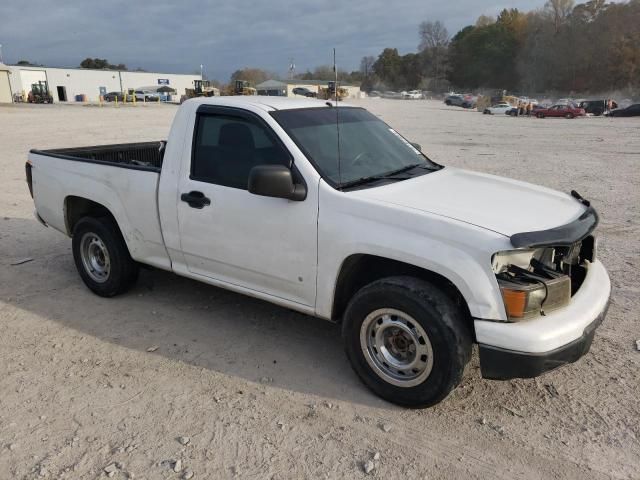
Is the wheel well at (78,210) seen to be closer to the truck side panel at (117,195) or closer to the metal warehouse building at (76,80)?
the truck side panel at (117,195)

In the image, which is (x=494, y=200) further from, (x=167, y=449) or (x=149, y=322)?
(x=149, y=322)

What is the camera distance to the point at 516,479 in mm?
2789

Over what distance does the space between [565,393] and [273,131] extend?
269cm

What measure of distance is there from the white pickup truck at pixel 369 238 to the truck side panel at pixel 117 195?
0.7 inches

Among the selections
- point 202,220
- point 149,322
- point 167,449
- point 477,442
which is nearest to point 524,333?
point 477,442

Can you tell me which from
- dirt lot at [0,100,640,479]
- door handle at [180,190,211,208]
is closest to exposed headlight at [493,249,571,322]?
dirt lot at [0,100,640,479]

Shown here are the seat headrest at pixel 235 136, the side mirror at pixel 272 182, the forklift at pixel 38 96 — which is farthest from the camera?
the forklift at pixel 38 96

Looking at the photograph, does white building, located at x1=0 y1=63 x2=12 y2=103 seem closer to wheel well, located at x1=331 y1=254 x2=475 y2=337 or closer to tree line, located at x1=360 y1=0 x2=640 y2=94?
tree line, located at x1=360 y1=0 x2=640 y2=94

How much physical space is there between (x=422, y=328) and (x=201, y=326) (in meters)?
2.18

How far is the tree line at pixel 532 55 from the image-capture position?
92.2 meters

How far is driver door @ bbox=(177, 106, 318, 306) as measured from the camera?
3658 millimetres

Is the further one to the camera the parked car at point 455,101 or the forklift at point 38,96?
the parked car at point 455,101

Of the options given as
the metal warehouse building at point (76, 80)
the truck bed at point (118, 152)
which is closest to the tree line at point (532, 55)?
the metal warehouse building at point (76, 80)

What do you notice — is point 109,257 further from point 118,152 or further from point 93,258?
point 118,152
